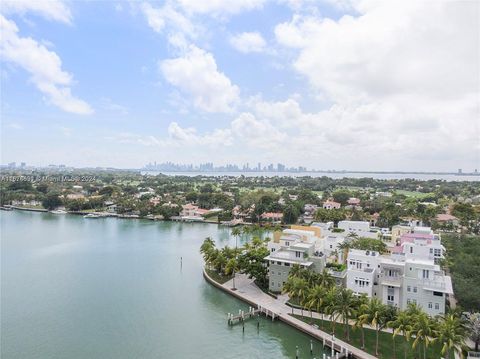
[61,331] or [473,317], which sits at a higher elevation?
[473,317]

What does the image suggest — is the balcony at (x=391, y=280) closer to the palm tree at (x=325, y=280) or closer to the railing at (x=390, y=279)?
the railing at (x=390, y=279)

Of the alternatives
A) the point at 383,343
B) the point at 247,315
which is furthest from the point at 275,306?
the point at 383,343

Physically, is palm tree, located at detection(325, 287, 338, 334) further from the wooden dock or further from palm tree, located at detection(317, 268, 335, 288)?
the wooden dock

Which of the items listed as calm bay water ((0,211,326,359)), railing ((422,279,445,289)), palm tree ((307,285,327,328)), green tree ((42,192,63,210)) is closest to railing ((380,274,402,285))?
railing ((422,279,445,289))

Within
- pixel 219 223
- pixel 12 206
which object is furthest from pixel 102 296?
pixel 12 206

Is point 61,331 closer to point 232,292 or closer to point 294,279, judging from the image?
point 232,292

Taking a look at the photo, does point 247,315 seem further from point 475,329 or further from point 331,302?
point 475,329
